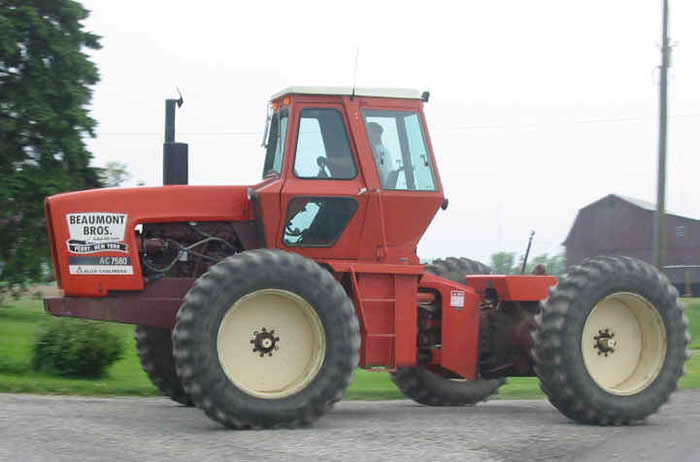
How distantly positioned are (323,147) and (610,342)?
10.5ft

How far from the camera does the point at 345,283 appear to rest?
1000 cm

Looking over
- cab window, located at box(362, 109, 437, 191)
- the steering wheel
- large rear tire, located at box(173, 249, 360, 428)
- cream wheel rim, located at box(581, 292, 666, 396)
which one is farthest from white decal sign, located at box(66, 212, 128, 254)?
cream wheel rim, located at box(581, 292, 666, 396)

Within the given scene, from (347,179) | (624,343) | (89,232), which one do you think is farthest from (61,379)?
(624,343)

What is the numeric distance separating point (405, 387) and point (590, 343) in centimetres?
247

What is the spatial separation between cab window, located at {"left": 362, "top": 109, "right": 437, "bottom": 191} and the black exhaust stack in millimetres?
1798

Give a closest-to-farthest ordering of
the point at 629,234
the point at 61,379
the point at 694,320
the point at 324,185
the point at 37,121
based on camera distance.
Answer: the point at 324,185, the point at 61,379, the point at 37,121, the point at 694,320, the point at 629,234

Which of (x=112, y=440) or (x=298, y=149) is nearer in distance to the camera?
(x=112, y=440)

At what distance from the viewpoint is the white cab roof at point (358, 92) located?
10.0 meters

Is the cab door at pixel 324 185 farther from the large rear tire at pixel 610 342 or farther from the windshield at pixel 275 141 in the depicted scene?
the large rear tire at pixel 610 342

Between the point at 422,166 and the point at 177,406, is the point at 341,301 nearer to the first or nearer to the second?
the point at 422,166

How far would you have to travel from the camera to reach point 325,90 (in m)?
10.1

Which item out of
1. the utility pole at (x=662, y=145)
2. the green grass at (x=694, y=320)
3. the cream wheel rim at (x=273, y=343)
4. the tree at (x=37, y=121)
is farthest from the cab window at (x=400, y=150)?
the utility pole at (x=662, y=145)

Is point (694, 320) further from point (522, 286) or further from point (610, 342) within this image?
point (610, 342)

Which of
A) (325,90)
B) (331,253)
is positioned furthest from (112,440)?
(325,90)
